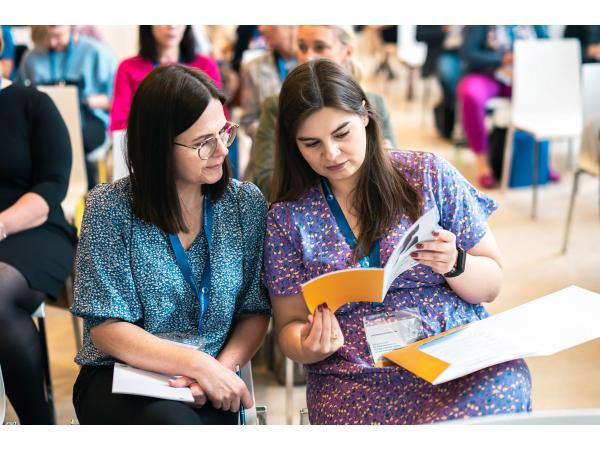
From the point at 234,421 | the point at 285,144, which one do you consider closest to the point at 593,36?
the point at 285,144

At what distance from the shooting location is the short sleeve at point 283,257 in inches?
71.5

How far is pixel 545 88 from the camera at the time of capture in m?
4.84

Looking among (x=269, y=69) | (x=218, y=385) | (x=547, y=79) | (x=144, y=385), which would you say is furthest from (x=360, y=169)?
(x=547, y=79)

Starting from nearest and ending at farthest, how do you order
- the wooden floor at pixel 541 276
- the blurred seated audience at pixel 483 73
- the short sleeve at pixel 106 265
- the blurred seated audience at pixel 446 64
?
the short sleeve at pixel 106 265, the wooden floor at pixel 541 276, the blurred seated audience at pixel 483 73, the blurred seated audience at pixel 446 64

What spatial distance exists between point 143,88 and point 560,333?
1057mm

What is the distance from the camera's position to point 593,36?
573 cm

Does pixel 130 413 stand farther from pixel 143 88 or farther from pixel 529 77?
pixel 529 77

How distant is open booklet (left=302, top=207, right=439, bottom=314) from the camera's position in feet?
5.07

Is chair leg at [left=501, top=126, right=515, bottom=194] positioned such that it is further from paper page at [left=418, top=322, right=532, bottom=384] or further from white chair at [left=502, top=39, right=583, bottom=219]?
paper page at [left=418, top=322, right=532, bottom=384]

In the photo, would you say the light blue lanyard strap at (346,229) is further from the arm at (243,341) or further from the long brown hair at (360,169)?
the arm at (243,341)

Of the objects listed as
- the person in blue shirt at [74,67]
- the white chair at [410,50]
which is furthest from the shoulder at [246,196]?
the white chair at [410,50]

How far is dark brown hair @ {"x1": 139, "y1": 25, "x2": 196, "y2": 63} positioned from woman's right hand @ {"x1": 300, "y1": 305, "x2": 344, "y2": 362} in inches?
85.5

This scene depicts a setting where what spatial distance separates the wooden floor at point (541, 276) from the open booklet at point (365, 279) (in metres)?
0.40

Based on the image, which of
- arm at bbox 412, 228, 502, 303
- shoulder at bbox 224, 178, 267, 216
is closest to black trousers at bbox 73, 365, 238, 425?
shoulder at bbox 224, 178, 267, 216
